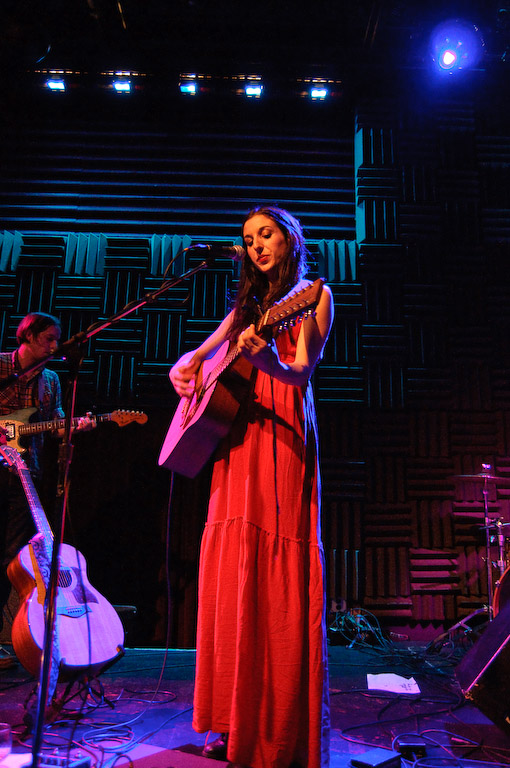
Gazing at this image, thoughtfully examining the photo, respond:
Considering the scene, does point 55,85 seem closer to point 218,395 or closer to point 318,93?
point 318,93

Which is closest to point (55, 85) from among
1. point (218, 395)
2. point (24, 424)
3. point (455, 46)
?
point (24, 424)

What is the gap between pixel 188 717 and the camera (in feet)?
9.75

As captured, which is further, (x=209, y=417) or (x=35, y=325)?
(x=35, y=325)

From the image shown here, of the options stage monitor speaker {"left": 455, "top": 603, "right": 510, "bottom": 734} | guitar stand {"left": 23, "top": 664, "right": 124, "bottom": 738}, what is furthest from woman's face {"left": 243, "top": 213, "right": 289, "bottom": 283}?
guitar stand {"left": 23, "top": 664, "right": 124, "bottom": 738}

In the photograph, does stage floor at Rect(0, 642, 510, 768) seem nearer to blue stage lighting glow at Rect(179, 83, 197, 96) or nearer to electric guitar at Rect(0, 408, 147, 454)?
electric guitar at Rect(0, 408, 147, 454)

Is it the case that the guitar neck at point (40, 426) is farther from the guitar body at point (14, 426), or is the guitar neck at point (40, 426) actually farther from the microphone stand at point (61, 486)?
the microphone stand at point (61, 486)

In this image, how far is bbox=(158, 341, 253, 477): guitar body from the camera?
2.28 metres

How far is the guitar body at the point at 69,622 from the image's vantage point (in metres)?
2.84

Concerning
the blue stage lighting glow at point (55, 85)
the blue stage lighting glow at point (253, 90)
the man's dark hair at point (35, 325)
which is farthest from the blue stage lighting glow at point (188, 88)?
the man's dark hair at point (35, 325)

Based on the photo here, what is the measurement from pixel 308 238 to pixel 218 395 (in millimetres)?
4019

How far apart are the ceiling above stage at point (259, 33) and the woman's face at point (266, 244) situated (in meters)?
4.45

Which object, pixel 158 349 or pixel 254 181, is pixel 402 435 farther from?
pixel 254 181

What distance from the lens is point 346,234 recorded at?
5992 mm

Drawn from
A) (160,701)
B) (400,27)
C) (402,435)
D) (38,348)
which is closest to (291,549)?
(160,701)
